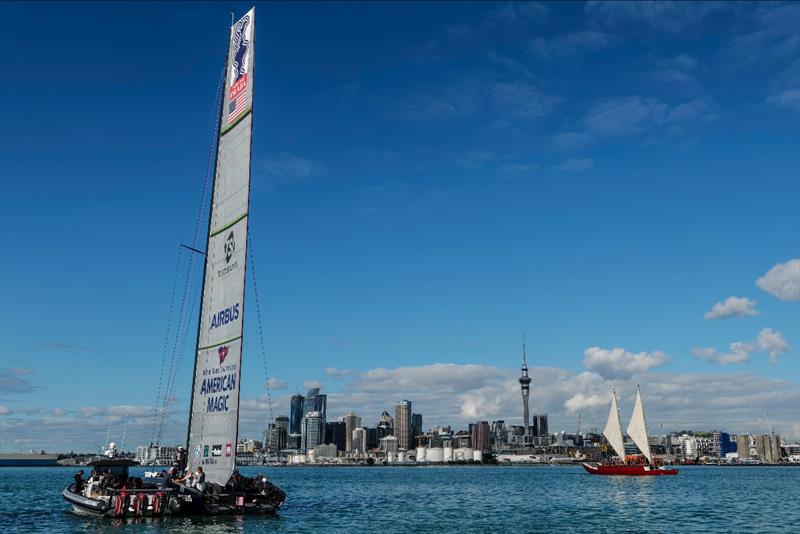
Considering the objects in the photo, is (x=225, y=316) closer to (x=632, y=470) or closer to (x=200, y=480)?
(x=200, y=480)

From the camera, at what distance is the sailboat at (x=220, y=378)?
46.2 metres

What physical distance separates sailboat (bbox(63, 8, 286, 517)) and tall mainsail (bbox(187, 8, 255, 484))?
62 mm

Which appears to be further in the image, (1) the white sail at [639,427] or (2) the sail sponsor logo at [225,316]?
(1) the white sail at [639,427]

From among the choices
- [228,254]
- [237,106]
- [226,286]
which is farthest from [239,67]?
[226,286]

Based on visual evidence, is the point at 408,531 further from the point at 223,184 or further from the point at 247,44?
the point at 247,44

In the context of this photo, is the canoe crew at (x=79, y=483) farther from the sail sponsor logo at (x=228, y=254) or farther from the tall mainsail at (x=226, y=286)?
the sail sponsor logo at (x=228, y=254)

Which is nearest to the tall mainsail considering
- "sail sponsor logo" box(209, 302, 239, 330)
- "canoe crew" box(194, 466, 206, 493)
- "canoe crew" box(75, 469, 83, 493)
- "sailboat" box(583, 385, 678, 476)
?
"sail sponsor logo" box(209, 302, 239, 330)

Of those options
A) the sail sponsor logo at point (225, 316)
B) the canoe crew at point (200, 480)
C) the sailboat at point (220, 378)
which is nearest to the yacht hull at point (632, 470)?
the sailboat at point (220, 378)

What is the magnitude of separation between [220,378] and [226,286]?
581 cm

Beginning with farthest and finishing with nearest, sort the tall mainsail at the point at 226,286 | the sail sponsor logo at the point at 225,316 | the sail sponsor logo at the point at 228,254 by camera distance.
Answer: the sail sponsor logo at the point at 228,254 → the sail sponsor logo at the point at 225,316 → the tall mainsail at the point at 226,286

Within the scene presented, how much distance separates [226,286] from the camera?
47.8 metres

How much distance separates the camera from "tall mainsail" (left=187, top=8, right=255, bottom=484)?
151 ft

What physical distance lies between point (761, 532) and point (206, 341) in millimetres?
38000

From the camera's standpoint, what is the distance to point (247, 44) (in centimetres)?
4891
